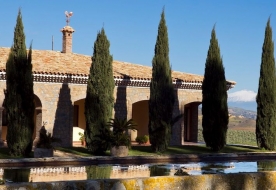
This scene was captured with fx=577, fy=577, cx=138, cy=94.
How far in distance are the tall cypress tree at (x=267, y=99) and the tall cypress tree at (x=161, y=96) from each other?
5.02 metres

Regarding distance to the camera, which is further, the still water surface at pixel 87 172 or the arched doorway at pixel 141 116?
the arched doorway at pixel 141 116

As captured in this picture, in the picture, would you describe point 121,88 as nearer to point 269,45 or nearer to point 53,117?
point 53,117

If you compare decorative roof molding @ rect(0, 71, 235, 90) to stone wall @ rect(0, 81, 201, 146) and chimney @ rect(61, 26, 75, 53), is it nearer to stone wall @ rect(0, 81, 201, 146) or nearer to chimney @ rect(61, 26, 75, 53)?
stone wall @ rect(0, 81, 201, 146)

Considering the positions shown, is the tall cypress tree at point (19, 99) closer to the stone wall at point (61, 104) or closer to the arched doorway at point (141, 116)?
the stone wall at point (61, 104)

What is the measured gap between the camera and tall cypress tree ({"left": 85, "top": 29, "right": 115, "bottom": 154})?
80.7ft

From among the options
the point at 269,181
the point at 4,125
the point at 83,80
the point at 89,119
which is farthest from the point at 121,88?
the point at 269,181

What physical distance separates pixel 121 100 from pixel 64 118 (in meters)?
3.11

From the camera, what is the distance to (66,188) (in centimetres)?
579

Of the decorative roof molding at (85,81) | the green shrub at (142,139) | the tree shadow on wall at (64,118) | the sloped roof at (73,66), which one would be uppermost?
the sloped roof at (73,66)

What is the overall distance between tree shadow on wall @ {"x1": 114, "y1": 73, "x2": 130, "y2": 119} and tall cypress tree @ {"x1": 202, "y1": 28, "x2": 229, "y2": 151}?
3.79 m

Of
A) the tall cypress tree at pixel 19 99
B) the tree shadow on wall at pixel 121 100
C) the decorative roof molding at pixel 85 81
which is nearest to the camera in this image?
the tall cypress tree at pixel 19 99

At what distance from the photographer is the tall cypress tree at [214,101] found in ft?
89.9

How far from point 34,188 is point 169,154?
19333 mm

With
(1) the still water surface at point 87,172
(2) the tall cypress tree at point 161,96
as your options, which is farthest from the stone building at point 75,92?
(1) the still water surface at point 87,172
